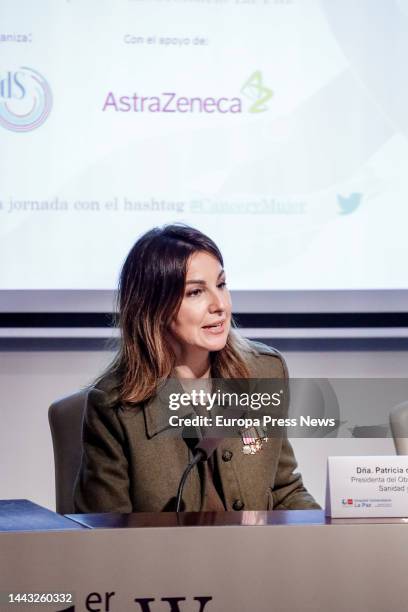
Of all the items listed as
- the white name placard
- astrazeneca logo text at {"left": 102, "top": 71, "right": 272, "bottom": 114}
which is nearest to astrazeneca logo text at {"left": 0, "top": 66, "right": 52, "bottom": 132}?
astrazeneca logo text at {"left": 102, "top": 71, "right": 272, "bottom": 114}

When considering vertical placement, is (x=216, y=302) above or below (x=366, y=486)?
above

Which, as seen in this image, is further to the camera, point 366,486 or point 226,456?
point 226,456

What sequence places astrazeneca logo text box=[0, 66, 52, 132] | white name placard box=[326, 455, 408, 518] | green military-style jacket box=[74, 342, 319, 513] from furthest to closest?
1. astrazeneca logo text box=[0, 66, 52, 132]
2. green military-style jacket box=[74, 342, 319, 513]
3. white name placard box=[326, 455, 408, 518]

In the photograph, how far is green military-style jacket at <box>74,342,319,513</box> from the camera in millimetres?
1853

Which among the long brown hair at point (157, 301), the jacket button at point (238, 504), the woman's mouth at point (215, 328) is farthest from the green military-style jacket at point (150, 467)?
the woman's mouth at point (215, 328)

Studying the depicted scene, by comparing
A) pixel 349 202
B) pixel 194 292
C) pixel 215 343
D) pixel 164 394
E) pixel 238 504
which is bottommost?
pixel 238 504

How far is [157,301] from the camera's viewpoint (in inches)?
83.5

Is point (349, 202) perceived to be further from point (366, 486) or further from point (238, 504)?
point (366, 486)

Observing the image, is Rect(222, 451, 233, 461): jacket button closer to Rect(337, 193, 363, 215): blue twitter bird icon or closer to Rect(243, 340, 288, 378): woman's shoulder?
Rect(243, 340, 288, 378): woman's shoulder

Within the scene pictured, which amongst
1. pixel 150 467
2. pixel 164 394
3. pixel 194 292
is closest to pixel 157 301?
pixel 194 292

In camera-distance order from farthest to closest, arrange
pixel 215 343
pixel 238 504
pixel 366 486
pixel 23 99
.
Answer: pixel 23 99
pixel 215 343
pixel 238 504
pixel 366 486

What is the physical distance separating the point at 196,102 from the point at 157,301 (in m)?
1.56

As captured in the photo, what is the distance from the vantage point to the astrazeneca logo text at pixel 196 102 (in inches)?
137

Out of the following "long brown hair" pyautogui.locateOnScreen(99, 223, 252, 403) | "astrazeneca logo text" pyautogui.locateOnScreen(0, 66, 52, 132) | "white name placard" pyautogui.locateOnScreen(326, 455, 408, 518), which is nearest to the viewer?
"white name placard" pyautogui.locateOnScreen(326, 455, 408, 518)
